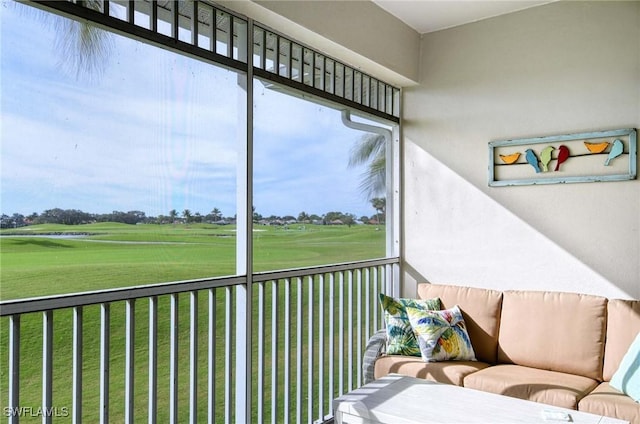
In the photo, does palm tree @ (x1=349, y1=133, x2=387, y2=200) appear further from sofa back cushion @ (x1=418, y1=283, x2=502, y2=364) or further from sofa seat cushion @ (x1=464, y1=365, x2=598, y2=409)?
sofa seat cushion @ (x1=464, y1=365, x2=598, y2=409)

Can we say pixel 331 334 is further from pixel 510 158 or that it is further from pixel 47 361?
pixel 47 361

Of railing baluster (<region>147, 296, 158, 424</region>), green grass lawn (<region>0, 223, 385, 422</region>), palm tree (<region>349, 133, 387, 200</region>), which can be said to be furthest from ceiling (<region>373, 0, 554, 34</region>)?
railing baluster (<region>147, 296, 158, 424</region>)

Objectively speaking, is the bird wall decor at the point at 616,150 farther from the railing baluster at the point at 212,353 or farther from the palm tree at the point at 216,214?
the railing baluster at the point at 212,353

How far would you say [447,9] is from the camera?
3.61m

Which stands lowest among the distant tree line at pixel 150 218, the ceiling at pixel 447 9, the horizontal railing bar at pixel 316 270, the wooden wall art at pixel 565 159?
the horizontal railing bar at pixel 316 270

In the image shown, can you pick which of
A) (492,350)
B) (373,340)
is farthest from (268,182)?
(492,350)

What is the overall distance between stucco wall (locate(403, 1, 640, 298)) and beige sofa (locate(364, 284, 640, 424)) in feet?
1.27

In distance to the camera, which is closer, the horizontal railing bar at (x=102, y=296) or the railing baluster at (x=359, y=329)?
the horizontal railing bar at (x=102, y=296)

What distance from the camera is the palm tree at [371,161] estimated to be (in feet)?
12.9

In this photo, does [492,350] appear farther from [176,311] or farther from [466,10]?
[466,10]

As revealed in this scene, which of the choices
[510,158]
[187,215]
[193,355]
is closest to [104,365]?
[193,355]

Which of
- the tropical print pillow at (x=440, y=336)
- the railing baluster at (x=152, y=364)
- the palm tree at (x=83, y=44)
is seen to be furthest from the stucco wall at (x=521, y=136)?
the palm tree at (x=83, y=44)

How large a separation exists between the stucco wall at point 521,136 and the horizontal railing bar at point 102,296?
2004mm

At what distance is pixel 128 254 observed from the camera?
231 centimetres
